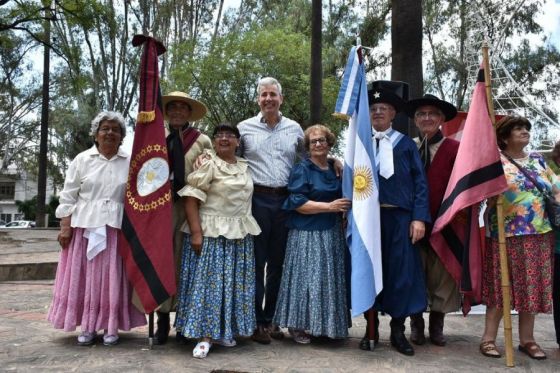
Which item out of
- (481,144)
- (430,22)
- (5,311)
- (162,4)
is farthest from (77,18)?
(430,22)

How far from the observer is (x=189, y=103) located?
4.31m

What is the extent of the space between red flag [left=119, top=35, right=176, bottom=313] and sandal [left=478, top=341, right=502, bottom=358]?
2.49 m

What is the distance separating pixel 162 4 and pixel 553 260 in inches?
717

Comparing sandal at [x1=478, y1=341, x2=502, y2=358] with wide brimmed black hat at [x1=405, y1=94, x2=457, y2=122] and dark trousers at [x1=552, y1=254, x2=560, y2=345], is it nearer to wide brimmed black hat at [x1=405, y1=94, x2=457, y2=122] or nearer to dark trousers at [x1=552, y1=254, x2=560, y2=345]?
dark trousers at [x1=552, y1=254, x2=560, y2=345]

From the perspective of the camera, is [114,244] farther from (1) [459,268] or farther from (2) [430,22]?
(2) [430,22]

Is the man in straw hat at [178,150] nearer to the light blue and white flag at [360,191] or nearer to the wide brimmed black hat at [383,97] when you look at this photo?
the light blue and white flag at [360,191]

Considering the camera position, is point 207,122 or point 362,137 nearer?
point 362,137

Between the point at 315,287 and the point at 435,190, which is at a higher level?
the point at 435,190

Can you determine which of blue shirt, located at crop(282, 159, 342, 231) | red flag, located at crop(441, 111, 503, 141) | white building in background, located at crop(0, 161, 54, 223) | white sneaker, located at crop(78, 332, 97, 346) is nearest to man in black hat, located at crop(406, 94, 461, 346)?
blue shirt, located at crop(282, 159, 342, 231)

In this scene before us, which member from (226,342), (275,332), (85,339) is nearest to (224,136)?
(226,342)

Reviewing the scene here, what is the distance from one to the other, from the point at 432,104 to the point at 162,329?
9.66ft

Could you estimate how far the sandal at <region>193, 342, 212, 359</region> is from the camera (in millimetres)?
3705

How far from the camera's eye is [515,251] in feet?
12.7

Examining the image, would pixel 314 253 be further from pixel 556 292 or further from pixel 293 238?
pixel 556 292
